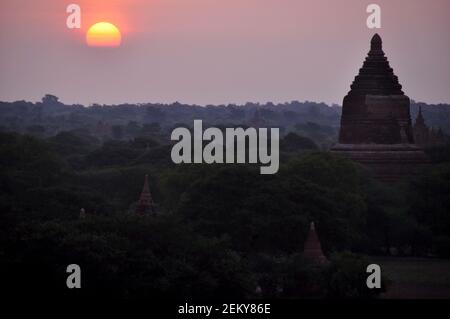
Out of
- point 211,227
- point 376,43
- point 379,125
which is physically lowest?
point 211,227

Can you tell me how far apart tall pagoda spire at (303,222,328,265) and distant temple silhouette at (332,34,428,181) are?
22987 mm

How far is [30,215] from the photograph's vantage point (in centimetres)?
5025

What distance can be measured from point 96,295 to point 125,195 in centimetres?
3410

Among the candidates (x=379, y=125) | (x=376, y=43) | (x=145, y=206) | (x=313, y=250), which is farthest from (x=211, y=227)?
(x=376, y=43)

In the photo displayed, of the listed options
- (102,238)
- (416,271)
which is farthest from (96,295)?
(416,271)

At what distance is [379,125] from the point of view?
69125 mm

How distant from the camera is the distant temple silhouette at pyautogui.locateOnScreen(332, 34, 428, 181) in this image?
68438 millimetres

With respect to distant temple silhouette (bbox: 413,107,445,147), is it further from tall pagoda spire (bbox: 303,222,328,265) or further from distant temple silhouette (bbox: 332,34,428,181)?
tall pagoda spire (bbox: 303,222,328,265)

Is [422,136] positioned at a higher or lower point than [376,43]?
lower

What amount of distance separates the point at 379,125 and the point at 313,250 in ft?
81.1

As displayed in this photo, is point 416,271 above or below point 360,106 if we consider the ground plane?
below

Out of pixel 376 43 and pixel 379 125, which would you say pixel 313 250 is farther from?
pixel 376 43

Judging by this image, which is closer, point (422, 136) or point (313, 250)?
point (313, 250)
